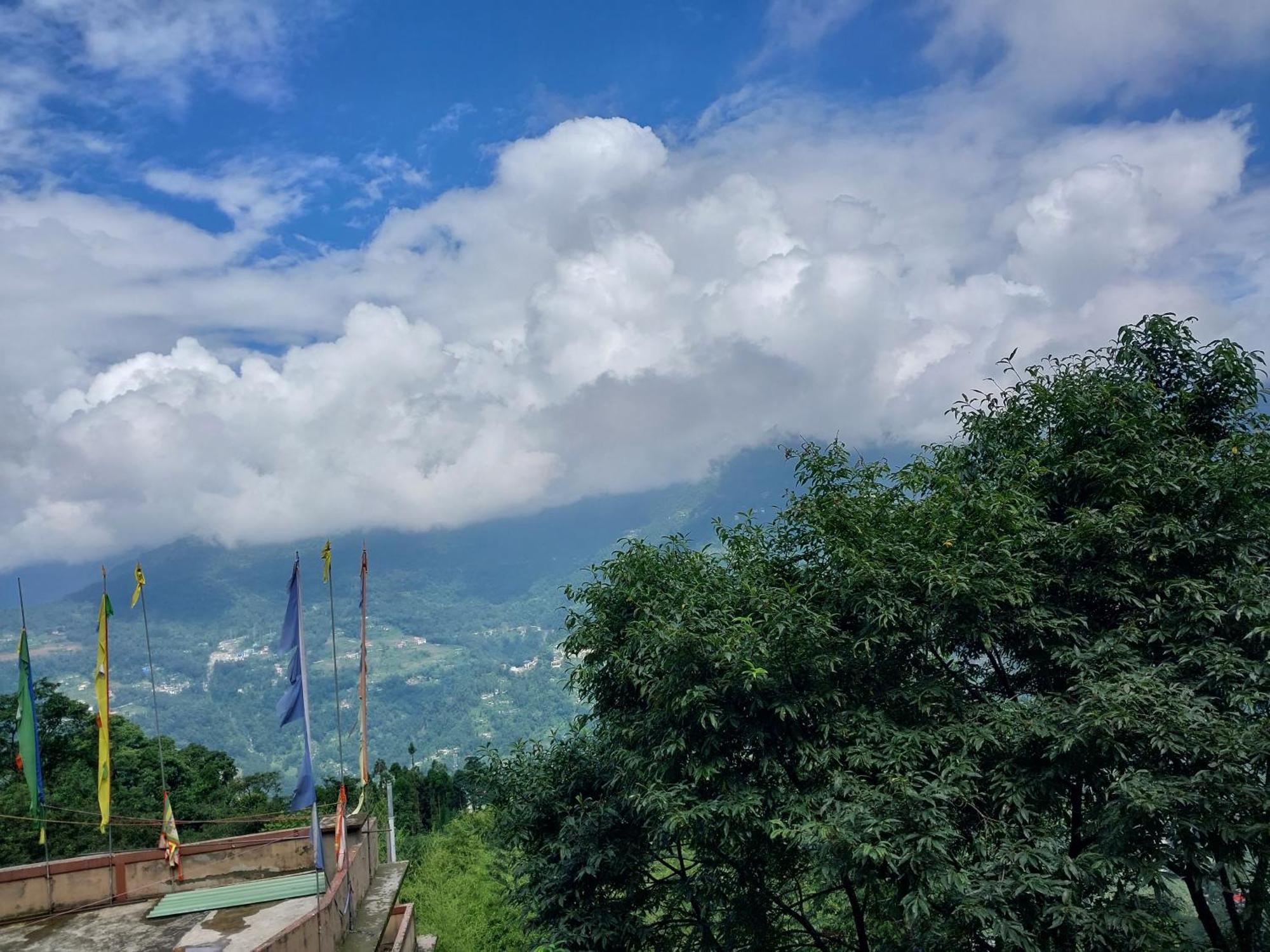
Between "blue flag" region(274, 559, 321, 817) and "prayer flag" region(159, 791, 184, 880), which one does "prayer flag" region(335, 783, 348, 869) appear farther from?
"prayer flag" region(159, 791, 184, 880)

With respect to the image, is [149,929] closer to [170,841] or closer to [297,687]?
[170,841]

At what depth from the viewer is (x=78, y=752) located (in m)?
33.6

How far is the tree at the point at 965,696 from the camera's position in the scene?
866 centimetres

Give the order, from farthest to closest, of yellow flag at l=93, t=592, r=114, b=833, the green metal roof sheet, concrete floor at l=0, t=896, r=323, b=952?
yellow flag at l=93, t=592, r=114, b=833 → the green metal roof sheet → concrete floor at l=0, t=896, r=323, b=952

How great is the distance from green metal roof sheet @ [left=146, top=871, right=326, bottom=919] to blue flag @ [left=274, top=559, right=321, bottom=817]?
1227 millimetres

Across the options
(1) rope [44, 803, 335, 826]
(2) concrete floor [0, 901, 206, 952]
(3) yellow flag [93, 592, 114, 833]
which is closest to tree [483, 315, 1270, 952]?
(2) concrete floor [0, 901, 206, 952]

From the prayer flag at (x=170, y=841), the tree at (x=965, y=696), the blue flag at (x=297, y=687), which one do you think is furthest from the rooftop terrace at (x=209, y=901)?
the tree at (x=965, y=696)

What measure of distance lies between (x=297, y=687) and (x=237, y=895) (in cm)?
349

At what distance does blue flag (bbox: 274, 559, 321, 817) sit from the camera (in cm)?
1348

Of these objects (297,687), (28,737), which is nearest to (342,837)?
(297,687)

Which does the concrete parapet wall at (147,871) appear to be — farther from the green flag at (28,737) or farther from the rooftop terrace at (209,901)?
the green flag at (28,737)

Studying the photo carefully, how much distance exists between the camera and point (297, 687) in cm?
1404

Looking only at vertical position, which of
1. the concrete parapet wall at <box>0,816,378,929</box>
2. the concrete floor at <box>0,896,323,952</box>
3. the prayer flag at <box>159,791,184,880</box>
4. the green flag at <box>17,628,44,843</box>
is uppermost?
the green flag at <box>17,628,44,843</box>

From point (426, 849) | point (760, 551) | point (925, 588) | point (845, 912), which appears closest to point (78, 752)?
point (426, 849)
